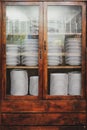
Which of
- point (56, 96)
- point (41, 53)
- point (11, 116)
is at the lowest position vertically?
point (11, 116)

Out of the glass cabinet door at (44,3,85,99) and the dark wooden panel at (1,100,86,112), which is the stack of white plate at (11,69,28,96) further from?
the glass cabinet door at (44,3,85,99)

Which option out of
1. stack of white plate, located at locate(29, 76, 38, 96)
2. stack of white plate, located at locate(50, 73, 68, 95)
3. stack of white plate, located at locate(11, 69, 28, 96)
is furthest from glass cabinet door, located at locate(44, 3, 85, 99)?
stack of white plate, located at locate(11, 69, 28, 96)

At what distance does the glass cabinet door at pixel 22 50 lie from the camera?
9.64ft

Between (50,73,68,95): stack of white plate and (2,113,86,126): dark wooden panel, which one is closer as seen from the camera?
(2,113,86,126): dark wooden panel

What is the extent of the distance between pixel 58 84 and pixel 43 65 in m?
0.27

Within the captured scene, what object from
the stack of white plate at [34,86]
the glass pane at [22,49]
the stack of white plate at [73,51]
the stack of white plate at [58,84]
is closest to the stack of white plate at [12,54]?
the glass pane at [22,49]

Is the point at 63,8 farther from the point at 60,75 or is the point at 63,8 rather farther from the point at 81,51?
the point at 60,75

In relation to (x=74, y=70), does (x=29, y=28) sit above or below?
above

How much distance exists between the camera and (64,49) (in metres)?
3.01

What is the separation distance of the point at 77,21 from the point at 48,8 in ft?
1.10

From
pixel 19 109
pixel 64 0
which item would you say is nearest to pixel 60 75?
pixel 19 109

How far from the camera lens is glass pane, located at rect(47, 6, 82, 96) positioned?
9.70 ft

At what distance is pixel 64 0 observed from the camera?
2.89m

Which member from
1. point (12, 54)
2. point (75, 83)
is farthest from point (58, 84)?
point (12, 54)
